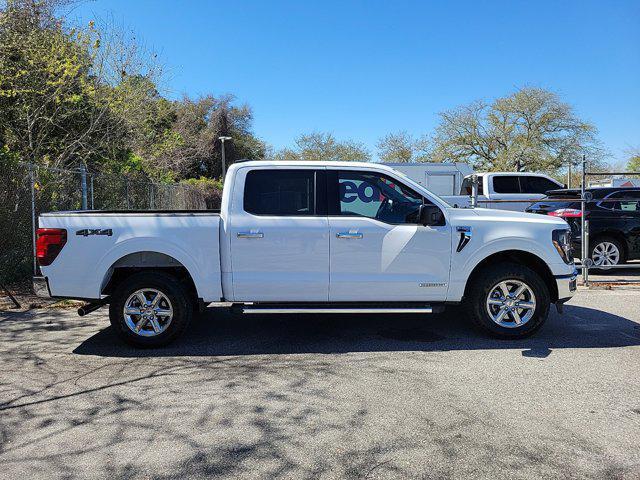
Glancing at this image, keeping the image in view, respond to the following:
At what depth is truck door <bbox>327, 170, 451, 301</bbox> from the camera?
5465mm

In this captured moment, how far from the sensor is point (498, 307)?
5723 millimetres

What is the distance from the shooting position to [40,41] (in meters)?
11.5

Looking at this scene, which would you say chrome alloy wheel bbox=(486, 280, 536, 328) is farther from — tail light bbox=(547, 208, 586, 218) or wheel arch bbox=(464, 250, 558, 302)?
tail light bbox=(547, 208, 586, 218)

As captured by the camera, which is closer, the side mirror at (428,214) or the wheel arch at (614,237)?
the side mirror at (428,214)

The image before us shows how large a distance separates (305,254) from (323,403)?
1.86m

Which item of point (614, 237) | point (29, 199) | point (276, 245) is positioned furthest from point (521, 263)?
point (29, 199)

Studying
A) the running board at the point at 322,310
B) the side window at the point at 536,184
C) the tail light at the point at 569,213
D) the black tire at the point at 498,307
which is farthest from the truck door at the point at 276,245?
the side window at the point at 536,184

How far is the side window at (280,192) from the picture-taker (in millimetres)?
5535

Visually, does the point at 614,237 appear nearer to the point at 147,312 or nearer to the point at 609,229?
the point at 609,229

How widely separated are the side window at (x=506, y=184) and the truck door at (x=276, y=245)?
40.8 feet

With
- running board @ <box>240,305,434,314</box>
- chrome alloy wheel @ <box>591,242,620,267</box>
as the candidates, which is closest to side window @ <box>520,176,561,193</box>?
chrome alloy wheel @ <box>591,242,620,267</box>

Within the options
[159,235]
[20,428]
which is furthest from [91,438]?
[159,235]

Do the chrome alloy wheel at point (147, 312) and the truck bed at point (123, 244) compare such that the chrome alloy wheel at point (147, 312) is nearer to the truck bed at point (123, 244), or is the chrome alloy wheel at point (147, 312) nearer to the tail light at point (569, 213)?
the truck bed at point (123, 244)

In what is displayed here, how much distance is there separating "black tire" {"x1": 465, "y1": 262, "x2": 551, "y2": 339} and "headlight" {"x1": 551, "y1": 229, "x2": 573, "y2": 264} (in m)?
0.39
